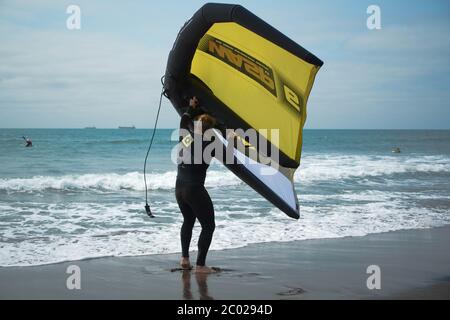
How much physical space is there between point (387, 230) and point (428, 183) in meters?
8.93

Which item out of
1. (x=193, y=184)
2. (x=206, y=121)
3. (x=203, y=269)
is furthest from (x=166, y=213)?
(x=206, y=121)

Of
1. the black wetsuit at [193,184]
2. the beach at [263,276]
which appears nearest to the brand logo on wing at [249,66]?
the black wetsuit at [193,184]

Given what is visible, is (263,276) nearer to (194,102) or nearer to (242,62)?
(194,102)

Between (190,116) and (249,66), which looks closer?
(249,66)

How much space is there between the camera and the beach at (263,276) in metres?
4.43

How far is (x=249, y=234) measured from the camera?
24.2ft

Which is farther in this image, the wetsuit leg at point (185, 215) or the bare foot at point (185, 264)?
the bare foot at point (185, 264)

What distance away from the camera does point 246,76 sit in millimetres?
4402

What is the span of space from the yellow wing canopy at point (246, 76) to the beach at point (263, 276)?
846 millimetres

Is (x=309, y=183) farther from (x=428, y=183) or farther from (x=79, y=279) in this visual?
(x=79, y=279)

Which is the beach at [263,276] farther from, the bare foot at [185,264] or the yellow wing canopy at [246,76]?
the yellow wing canopy at [246,76]

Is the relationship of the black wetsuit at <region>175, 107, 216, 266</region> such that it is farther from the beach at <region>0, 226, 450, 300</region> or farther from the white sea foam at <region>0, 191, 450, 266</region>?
the white sea foam at <region>0, 191, 450, 266</region>

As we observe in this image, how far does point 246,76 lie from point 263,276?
200 centimetres
